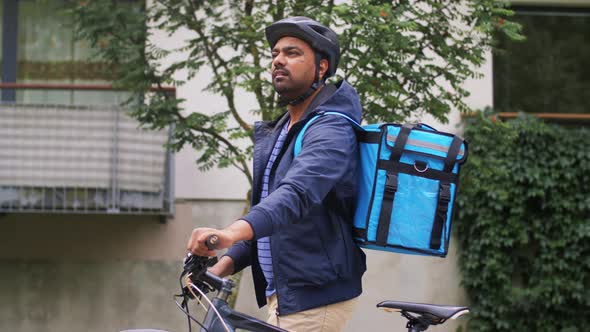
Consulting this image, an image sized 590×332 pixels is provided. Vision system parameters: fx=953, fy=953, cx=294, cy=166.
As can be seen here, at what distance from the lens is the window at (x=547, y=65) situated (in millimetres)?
11477

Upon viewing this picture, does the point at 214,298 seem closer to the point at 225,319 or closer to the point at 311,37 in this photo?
the point at 225,319

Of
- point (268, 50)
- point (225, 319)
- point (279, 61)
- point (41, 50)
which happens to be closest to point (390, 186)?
point (279, 61)

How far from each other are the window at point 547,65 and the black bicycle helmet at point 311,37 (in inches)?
321

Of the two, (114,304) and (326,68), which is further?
(114,304)

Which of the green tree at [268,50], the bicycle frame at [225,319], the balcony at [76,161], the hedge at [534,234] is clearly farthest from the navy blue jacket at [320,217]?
the hedge at [534,234]

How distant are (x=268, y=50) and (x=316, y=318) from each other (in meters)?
4.30

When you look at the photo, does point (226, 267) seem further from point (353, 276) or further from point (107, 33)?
point (107, 33)

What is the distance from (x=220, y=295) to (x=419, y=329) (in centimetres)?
78

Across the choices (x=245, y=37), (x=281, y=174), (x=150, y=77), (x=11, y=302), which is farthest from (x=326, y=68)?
(x=11, y=302)

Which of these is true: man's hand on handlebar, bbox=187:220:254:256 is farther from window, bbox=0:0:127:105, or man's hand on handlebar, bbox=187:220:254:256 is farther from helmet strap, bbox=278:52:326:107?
window, bbox=0:0:127:105

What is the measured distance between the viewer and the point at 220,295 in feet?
10.3

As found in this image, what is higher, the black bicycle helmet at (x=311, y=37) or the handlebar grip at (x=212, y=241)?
the black bicycle helmet at (x=311, y=37)

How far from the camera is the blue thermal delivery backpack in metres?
3.32

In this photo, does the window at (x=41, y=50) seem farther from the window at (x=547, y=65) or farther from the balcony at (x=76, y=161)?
the window at (x=547, y=65)
